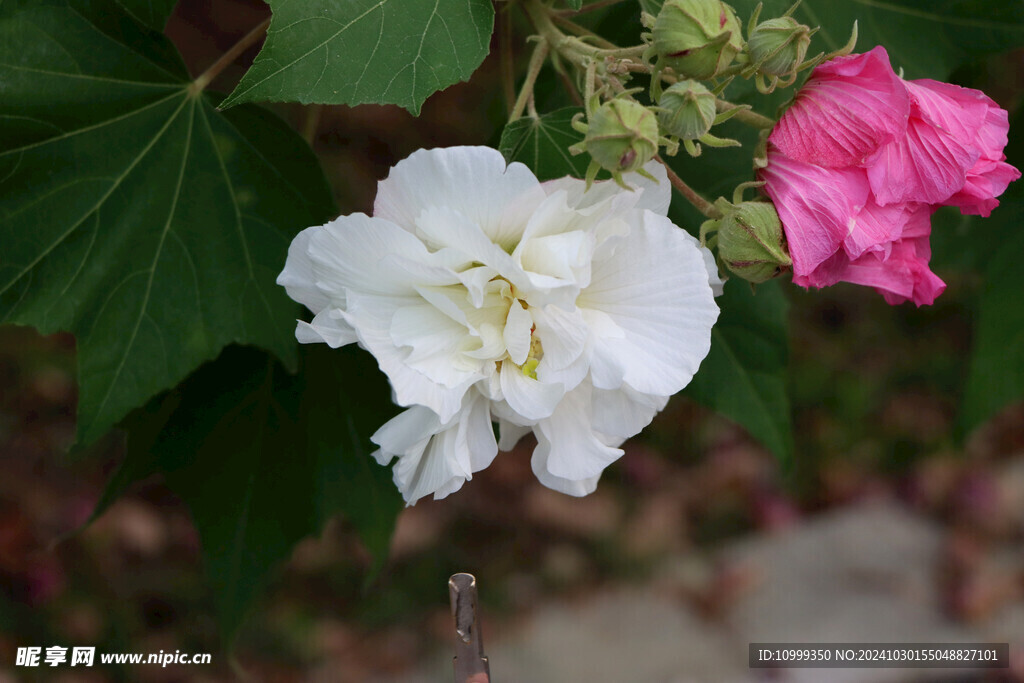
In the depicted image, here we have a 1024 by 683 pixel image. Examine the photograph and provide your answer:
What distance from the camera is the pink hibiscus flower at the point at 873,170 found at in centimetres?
48

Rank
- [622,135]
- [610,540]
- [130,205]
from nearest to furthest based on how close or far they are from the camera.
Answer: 1. [622,135]
2. [130,205]
3. [610,540]

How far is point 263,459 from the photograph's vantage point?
2.58 ft

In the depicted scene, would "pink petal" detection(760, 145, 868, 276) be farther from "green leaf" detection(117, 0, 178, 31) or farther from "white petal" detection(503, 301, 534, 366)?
"green leaf" detection(117, 0, 178, 31)

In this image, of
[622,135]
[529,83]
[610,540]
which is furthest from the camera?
[610,540]

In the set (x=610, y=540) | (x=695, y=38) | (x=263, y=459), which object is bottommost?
(x=610, y=540)

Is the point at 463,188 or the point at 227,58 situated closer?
the point at 463,188

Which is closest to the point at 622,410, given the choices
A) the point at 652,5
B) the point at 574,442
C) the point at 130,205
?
the point at 574,442

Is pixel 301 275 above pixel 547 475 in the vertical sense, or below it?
above

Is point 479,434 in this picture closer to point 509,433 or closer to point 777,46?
point 509,433

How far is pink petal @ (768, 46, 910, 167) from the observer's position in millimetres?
488

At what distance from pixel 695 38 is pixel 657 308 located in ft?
0.44

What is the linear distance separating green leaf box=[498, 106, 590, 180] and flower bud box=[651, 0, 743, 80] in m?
0.08

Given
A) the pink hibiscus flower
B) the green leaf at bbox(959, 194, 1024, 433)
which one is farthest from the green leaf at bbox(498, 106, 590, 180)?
the green leaf at bbox(959, 194, 1024, 433)

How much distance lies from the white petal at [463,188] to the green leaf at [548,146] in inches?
2.3
